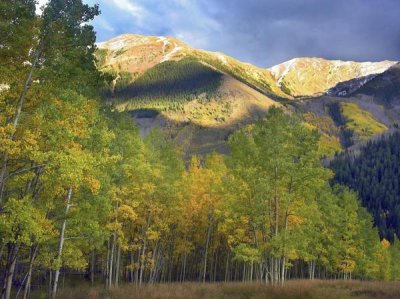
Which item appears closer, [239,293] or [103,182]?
[103,182]

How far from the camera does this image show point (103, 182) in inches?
880

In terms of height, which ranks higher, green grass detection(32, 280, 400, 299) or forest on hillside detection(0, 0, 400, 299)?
forest on hillside detection(0, 0, 400, 299)

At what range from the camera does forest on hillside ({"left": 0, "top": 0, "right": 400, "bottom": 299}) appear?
15.9 metres

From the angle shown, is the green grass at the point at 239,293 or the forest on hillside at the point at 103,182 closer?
the forest on hillside at the point at 103,182

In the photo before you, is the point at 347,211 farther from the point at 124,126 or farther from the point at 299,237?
the point at 124,126

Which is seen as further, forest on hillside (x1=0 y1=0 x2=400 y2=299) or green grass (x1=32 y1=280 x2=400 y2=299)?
green grass (x1=32 y1=280 x2=400 y2=299)

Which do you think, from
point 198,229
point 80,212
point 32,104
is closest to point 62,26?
point 32,104

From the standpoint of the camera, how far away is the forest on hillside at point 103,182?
15.9m

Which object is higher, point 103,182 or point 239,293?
point 103,182

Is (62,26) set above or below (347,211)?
above

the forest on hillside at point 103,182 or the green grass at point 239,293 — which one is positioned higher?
the forest on hillside at point 103,182

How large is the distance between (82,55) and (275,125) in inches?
597

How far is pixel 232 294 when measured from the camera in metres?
28.1

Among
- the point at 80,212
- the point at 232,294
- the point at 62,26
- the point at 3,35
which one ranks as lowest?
the point at 232,294
